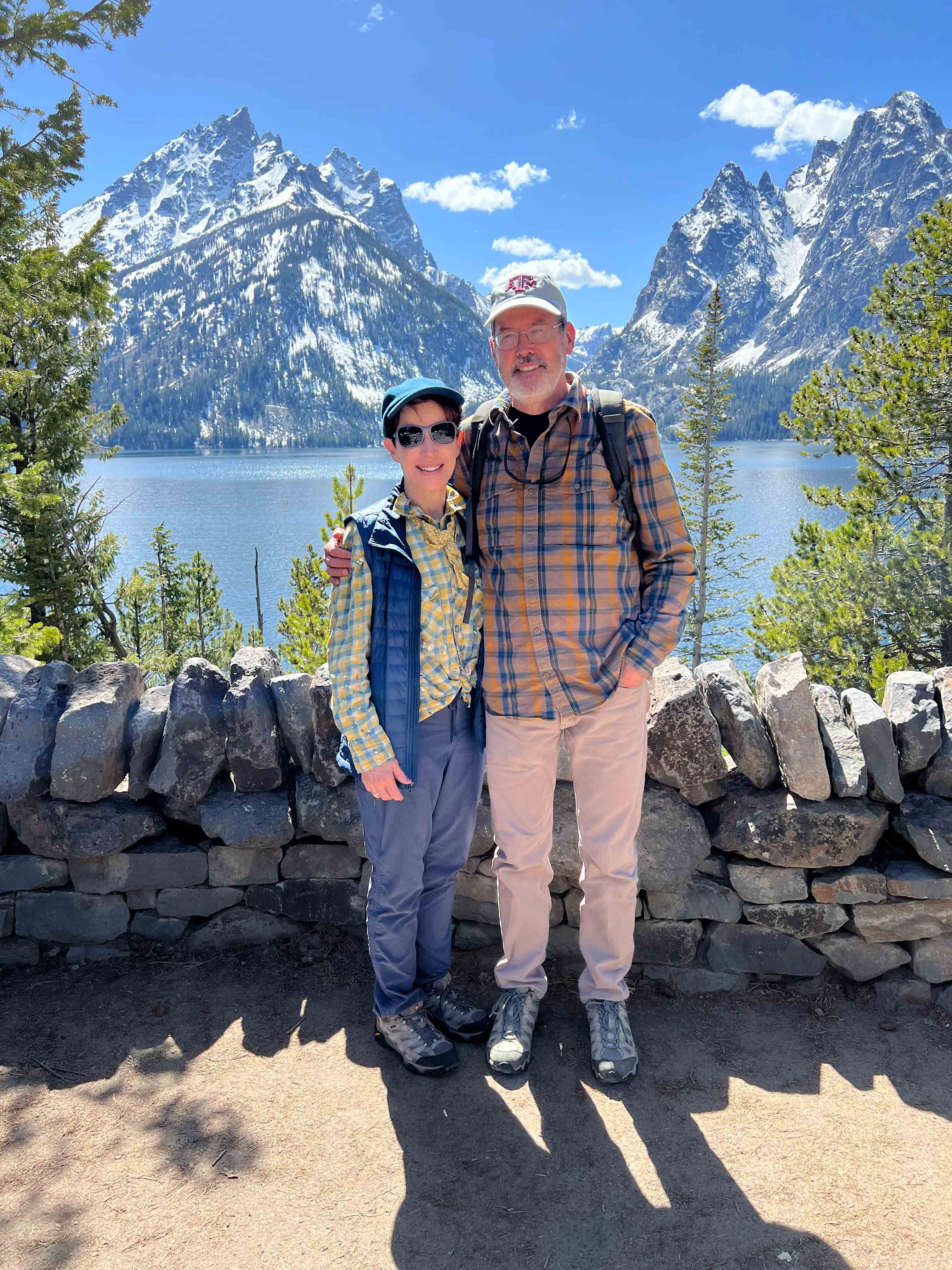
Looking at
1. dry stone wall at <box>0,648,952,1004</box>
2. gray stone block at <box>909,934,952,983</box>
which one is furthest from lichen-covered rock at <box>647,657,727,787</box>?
gray stone block at <box>909,934,952,983</box>

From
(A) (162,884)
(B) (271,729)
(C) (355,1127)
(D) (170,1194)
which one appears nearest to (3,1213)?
(D) (170,1194)

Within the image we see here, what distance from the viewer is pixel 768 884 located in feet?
10.2

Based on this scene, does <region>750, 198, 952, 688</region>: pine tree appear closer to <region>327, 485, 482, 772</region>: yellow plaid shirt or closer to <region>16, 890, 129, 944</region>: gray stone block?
<region>327, 485, 482, 772</region>: yellow plaid shirt

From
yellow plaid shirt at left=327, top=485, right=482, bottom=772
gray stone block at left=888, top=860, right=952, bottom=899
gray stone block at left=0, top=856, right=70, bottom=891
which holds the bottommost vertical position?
gray stone block at left=0, top=856, right=70, bottom=891

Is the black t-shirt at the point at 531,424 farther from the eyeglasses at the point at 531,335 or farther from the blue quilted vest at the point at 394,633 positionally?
the blue quilted vest at the point at 394,633

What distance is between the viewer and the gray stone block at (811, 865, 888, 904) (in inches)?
118

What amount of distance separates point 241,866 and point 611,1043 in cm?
164

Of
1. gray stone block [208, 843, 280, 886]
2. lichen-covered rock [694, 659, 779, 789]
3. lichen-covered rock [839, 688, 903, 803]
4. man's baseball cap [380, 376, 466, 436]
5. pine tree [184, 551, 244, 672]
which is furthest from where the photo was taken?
pine tree [184, 551, 244, 672]

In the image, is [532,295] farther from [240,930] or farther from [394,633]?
[240,930]

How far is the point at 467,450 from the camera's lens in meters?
2.79

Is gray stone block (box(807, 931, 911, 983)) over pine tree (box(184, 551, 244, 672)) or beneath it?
over

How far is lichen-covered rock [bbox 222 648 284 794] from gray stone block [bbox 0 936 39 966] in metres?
1.07

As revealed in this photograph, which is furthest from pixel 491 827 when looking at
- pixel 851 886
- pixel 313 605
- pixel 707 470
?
pixel 707 470

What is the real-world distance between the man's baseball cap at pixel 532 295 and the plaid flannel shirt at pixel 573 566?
0.27 metres
